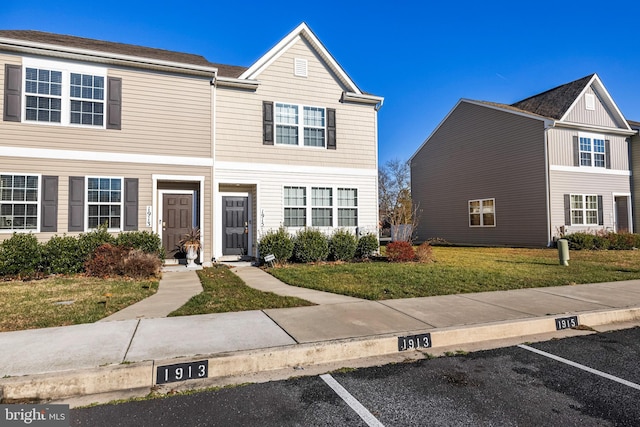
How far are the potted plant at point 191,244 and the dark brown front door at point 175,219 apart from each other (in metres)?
0.46

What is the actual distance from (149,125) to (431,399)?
36.4 ft

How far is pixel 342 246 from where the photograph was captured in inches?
504

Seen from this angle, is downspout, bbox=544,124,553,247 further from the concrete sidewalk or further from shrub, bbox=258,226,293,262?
shrub, bbox=258,226,293,262

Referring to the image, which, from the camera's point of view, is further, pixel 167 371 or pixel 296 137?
pixel 296 137

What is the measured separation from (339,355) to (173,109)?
10.1 meters

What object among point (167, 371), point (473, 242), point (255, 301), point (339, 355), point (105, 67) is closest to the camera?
point (167, 371)

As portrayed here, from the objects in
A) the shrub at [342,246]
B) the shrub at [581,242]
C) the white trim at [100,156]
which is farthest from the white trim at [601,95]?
the white trim at [100,156]

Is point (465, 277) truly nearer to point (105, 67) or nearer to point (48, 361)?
point (48, 361)

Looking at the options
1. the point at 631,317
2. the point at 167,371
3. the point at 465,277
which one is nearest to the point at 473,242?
the point at 465,277

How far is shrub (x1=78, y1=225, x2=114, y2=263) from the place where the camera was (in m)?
9.82

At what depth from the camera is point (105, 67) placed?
36.0 ft

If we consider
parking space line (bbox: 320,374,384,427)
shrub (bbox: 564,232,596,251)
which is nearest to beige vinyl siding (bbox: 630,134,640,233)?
shrub (bbox: 564,232,596,251)

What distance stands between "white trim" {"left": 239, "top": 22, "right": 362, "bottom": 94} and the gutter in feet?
5.10

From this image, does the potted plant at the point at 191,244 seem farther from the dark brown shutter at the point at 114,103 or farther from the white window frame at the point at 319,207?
the white window frame at the point at 319,207
